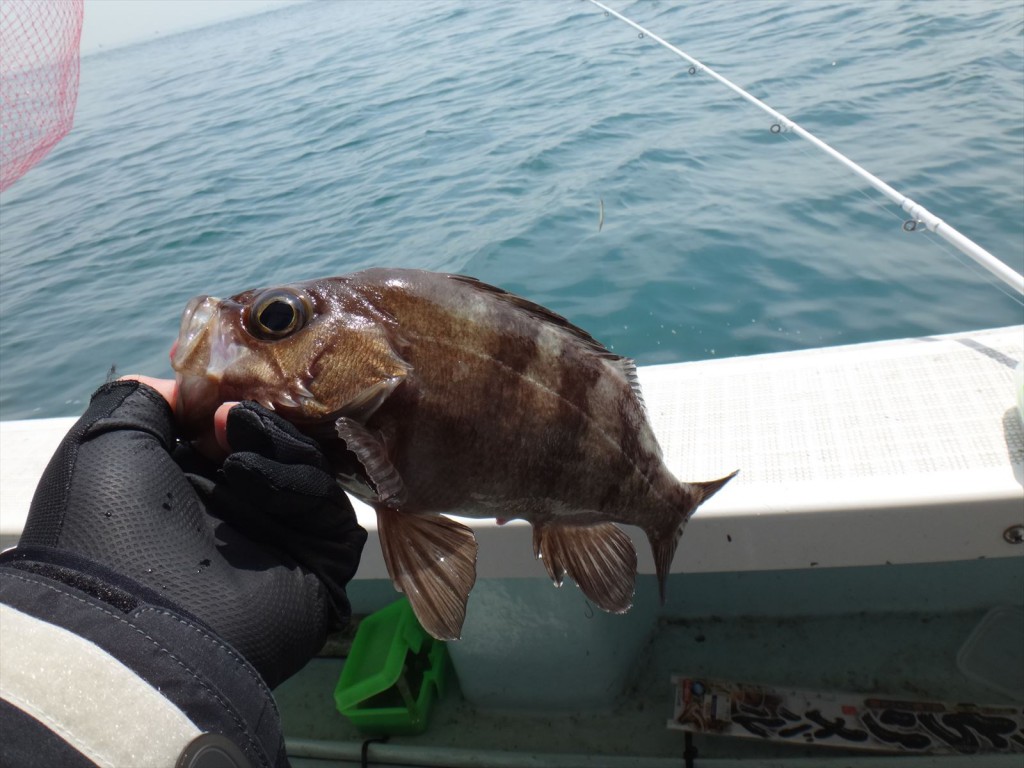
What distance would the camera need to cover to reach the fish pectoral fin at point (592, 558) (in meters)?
1.98

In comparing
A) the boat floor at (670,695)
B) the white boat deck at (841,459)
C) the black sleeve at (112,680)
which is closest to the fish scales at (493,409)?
the black sleeve at (112,680)

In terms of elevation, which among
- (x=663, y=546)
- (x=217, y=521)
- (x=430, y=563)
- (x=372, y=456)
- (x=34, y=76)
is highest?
(x=34, y=76)

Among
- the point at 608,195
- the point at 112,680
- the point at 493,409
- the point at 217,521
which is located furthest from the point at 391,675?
the point at 608,195

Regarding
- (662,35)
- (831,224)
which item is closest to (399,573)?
(831,224)

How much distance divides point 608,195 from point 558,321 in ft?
23.9

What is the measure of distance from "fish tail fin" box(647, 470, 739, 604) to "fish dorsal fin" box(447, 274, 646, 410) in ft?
0.91

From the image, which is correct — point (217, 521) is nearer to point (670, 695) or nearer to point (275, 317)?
point (275, 317)

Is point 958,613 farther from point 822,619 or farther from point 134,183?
point 134,183

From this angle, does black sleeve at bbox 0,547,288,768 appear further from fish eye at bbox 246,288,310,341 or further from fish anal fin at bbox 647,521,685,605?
fish anal fin at bbox 647,521,685,605

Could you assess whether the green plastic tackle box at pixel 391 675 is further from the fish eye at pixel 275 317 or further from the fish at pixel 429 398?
the fish eye at pixel 275 317

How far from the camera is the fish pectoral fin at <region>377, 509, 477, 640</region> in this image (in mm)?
1673

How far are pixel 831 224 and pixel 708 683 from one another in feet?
17.9

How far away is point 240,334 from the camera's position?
5.31 ft

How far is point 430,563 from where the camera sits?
1.71m
